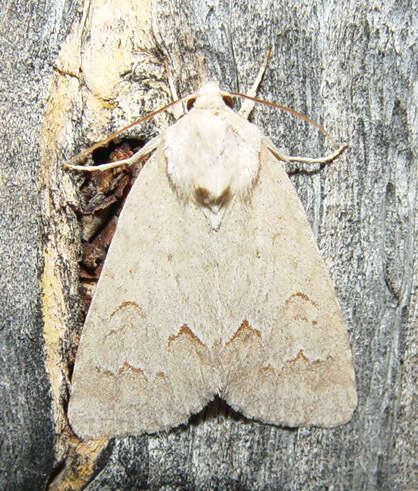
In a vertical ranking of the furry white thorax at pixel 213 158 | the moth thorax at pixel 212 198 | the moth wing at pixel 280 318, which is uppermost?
the furry white thorax at pixel 213 158

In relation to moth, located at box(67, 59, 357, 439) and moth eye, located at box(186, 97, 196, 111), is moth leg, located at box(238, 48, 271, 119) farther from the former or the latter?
moth eye, located at box(186, 97, 196, 111)

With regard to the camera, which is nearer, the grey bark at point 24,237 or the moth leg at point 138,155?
the grey bark at point 24,237

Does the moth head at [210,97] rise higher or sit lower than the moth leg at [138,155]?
higher

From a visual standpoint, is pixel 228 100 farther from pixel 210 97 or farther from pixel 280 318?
pixel 280 318

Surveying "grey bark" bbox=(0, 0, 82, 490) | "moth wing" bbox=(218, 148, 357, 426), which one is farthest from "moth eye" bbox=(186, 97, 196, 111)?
"grey bark" bbox=(0, 0, 82, 490)

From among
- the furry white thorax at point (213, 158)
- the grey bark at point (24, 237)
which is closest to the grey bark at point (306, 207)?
the grey bark at point (24, 237)

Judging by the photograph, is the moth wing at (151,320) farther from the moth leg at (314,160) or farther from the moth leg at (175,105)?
the moth leg at (314,160)

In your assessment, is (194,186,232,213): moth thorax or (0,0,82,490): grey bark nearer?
(0,0,82,490): grey bark

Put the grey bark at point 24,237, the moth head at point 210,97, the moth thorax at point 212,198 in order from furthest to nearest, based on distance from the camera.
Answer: the moth thorax at point 212,198, the moth head at point 210,97, the grey bark at point 24,237
